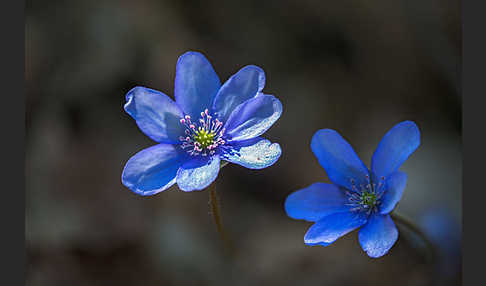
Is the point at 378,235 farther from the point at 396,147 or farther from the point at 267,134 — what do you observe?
Result: the point at 267,134

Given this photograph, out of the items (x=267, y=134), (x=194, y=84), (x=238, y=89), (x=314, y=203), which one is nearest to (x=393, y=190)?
(x=314, y=203)

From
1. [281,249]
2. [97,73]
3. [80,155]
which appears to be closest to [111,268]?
[80,155]

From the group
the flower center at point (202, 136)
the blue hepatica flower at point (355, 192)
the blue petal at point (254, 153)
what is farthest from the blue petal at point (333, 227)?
the flower center at point (202, 136)

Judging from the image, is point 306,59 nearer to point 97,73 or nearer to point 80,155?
point 97,73

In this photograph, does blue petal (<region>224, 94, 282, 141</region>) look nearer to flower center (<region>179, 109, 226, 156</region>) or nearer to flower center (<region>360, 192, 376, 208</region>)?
flower center (<region>179, 109, 226, 156</region>)

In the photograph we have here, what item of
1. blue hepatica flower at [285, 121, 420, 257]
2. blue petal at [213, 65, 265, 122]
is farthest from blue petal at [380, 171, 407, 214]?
blue petal at [213, 65, 265, 122]

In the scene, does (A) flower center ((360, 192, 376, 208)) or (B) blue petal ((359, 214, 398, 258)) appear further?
(A) flower center ((360, 192, 376, 208))

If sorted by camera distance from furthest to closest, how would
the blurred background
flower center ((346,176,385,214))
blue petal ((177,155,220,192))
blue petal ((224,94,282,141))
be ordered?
the blurred background
flower center ((346,176,385,214))
blue petal ((224,94,282,141))
blue petal ((177,155,220,192))
